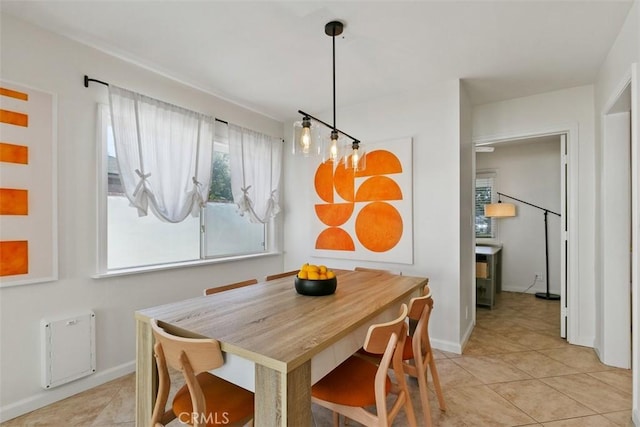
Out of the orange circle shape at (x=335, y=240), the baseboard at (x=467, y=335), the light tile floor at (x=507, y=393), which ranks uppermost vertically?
the orange circle shape at (x=335, y=240)

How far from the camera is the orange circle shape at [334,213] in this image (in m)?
3.57

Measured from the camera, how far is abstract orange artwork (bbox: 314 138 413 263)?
10.5 ft

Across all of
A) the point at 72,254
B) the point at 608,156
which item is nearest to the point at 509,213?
the point at 608,156

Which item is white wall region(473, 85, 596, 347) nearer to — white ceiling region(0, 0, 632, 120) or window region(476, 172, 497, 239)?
white ceiling region(0, 0, 632, 120)

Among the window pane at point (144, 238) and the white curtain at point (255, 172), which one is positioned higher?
the white curtain at point (255, 172)

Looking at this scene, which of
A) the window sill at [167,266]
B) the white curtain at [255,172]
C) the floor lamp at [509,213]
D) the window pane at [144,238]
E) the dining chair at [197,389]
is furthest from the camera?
the floor lamp at [509,213]

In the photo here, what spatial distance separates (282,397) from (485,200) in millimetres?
5611

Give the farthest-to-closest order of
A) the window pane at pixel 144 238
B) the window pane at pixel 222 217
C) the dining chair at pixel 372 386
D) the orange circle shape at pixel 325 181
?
1. the orange circle shape at pixel 325 181
2. the window pane at pixel 222 217
3. the window pane at pixel 144 238
4. the dining chair at pixel 372 386

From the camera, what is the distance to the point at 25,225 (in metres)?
1.98

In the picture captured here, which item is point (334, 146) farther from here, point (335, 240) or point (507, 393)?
point (507, 393)

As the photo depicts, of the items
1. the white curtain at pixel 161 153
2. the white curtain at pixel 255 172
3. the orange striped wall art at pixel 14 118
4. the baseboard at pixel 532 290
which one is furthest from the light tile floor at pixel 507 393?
the baseboard at pixel 532 290

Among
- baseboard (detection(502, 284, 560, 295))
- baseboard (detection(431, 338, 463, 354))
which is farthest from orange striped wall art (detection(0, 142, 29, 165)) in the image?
baseboard (detection(502, 284, 560, 295))

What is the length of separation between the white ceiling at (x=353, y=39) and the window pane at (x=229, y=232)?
1315 mm

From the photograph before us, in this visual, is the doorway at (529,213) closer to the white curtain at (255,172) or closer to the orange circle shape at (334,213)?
the orange circle shape at (334,213)
